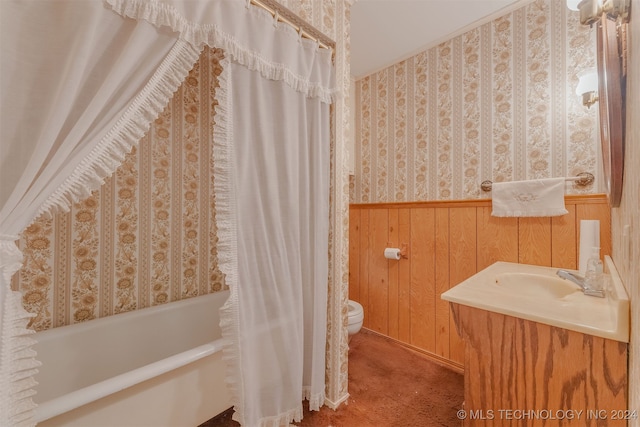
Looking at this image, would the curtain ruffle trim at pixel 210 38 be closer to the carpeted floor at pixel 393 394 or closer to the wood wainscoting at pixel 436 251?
the wood wainscoting at pixel 436 251

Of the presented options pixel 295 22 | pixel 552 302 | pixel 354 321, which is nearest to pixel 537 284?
pixel 552 302

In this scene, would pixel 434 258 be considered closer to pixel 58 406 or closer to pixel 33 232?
pixel 58 406

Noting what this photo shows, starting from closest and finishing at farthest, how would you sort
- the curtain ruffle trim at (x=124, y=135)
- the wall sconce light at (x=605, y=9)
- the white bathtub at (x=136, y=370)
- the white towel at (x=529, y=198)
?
1. the wall sconce light at (x=605, y=9)
2. the curtain ruffle trim at (x=124, y=135)
3. the white bathtub at (x=136, y=370)
4. the white towel at (x=529, y=198)

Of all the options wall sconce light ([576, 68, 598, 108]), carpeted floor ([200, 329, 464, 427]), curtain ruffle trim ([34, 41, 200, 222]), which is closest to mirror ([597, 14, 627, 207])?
wall sconce light ([576, 68, 598, 108])

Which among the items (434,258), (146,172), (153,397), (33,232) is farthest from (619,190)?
(33,232)

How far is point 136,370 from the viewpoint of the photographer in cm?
92

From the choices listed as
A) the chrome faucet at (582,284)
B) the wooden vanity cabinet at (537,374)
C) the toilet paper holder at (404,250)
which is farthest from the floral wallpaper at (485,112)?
the wooden vanity cabinet at (537,374)

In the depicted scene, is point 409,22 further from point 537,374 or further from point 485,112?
point 537,374

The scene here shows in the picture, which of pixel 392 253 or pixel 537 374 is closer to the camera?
pixel 537 374

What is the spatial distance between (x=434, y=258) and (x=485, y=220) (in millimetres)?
458

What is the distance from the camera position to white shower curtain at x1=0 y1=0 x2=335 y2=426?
66cm

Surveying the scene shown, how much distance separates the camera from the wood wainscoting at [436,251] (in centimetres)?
157

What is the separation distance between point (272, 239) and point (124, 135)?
630 millimetres

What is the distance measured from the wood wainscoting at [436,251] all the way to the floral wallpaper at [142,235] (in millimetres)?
1364
